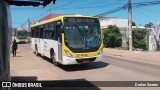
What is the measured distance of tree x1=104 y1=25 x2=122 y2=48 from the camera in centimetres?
3594

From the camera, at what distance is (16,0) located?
260 inches

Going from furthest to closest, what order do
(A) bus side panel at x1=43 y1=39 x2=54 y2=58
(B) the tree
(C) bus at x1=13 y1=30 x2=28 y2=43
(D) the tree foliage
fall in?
(C) bus at x1=13 y1=30 x2=28 y2=43 → (B) the tree → (D) the tree foliage → (A) bus side panel at x1=43 y1=39 x2=54 y2=58

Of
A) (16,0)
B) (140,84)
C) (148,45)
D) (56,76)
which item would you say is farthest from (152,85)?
(148,45)

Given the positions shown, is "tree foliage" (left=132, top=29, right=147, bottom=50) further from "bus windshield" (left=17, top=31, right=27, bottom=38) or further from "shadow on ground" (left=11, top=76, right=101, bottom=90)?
"bus windshield" (left=17, top=31, right=27, bottom=38)

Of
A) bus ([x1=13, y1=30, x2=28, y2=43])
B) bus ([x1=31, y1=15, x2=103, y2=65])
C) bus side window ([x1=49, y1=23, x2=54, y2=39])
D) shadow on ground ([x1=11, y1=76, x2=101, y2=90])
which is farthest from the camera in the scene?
bus ([x1=13, y1=30, x2=28, y2=43])

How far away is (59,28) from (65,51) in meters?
1.43

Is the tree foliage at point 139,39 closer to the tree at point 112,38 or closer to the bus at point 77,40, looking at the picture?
the tree at point 112,38

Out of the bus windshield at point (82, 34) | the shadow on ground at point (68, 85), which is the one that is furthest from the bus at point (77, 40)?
the shadow on ground at point (68, 85)

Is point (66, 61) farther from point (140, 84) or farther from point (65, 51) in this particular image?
point (140, 84)

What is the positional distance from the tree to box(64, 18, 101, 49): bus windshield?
21.4 m

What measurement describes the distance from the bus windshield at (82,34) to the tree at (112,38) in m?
21.4

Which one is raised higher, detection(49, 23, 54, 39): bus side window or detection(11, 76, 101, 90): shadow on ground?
detection(49, 23, 54, 39): bus side window

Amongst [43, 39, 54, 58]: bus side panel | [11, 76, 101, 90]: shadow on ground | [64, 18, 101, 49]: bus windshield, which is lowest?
[11, 76, 101, 90]: shadow on ground

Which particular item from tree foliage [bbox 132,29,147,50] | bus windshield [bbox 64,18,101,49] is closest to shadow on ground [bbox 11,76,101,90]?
bus windshield [bbox 64,18,101,49]
